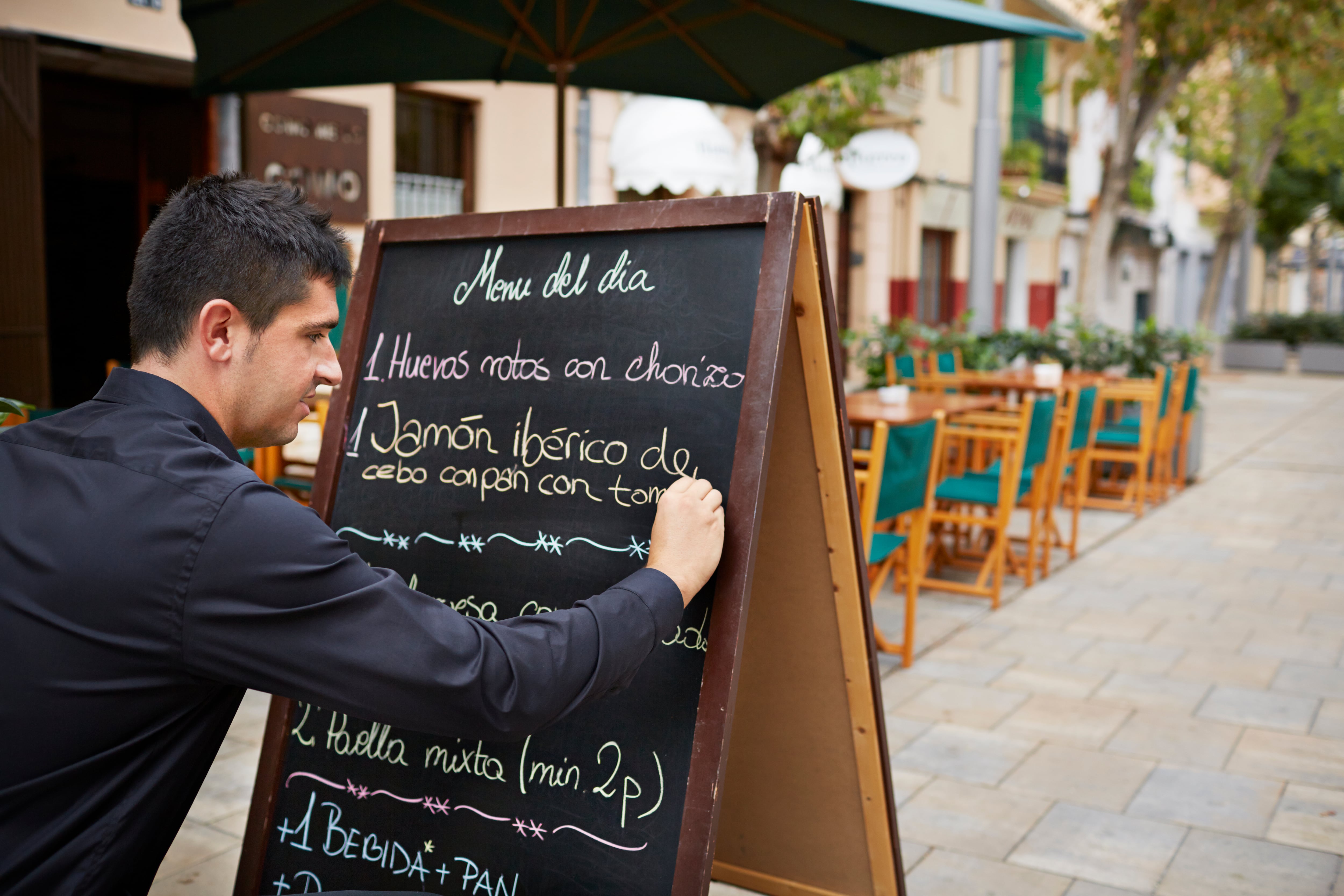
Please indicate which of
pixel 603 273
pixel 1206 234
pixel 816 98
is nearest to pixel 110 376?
pixel 603 273

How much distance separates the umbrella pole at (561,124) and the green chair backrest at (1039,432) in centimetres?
256

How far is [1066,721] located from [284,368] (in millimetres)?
3473

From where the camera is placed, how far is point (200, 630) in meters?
1.35

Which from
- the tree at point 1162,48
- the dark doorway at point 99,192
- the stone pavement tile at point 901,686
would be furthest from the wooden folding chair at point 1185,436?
the dark doorway at point 99,192

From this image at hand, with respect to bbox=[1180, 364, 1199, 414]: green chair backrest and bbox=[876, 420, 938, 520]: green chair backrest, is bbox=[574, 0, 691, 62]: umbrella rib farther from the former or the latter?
bbox=[1180, 364, 1199, 414]: green chair backrest

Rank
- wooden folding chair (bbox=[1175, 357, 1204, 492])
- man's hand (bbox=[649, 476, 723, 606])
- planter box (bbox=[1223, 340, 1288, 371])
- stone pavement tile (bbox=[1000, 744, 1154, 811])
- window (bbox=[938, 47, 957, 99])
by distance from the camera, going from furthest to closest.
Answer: planter box (bbox=[1223, 340, 1288, 371])
window (bbox=[938, 47, 957, 99])
wooden folding chair (bbox=[1175, 357, 1204, 492])
stone pavement tile (bbox=[1000, 744, 1154, 811])
man's hand (bbox=[649, 476, 723, 606])

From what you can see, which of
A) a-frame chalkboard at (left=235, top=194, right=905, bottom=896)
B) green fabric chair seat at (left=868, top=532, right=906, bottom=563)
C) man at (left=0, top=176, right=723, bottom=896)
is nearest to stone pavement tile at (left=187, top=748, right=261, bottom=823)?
a-frame chalkboard at (left=235, top=194, right=905, bottom=896)

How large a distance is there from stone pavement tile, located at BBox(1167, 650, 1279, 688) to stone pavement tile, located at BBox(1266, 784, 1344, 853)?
1.09 meters

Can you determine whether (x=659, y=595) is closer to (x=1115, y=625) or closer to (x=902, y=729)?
(x=902, y=729)

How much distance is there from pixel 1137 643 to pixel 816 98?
5522 mm

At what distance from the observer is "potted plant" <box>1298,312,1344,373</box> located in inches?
987

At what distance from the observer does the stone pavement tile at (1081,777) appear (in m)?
3.54

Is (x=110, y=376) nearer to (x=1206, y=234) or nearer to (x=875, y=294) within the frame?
(x=875, y=294)

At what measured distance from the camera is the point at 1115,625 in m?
5.51
